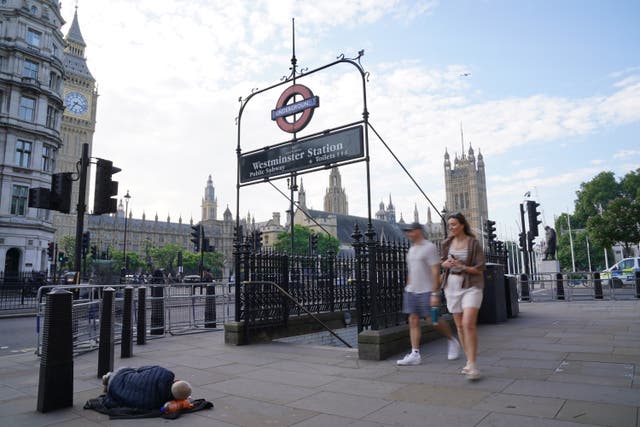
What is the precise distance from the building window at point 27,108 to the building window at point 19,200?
553 centimetres

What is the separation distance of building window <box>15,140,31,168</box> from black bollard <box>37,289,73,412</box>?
114 feet

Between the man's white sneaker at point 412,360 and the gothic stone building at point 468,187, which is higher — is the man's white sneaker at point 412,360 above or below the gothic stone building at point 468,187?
below

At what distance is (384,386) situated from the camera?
15.4 feet

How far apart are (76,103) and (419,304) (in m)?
99.8

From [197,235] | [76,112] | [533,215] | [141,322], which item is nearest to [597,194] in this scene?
[533,215]

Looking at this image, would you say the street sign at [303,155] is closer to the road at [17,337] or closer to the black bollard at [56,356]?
the black bollard at [56,356]

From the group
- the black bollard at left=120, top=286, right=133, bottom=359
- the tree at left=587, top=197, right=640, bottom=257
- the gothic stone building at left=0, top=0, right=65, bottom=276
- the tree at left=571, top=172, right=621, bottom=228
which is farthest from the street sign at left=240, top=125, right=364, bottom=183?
the tree at left=571, top=172, right=621, bottom=228

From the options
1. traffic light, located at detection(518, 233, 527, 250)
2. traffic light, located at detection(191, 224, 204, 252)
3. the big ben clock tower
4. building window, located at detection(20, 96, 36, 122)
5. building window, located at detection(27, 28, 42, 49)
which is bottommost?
traffic light, located at detection(518, 233, 527, 250)

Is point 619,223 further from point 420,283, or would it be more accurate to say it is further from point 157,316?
point 157,316

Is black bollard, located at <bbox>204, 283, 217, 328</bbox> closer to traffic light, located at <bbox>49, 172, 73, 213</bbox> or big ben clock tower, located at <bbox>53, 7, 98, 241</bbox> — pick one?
traffic light, located at <bbox>49, 172, 73, 213</bbox>

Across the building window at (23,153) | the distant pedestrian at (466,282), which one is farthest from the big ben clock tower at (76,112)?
the distant pedestrian at (466,282)

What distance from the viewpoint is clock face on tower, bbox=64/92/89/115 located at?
86125 mm

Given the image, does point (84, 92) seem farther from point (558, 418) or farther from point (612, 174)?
point (558, 418)

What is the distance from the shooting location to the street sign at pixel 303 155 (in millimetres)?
7688
